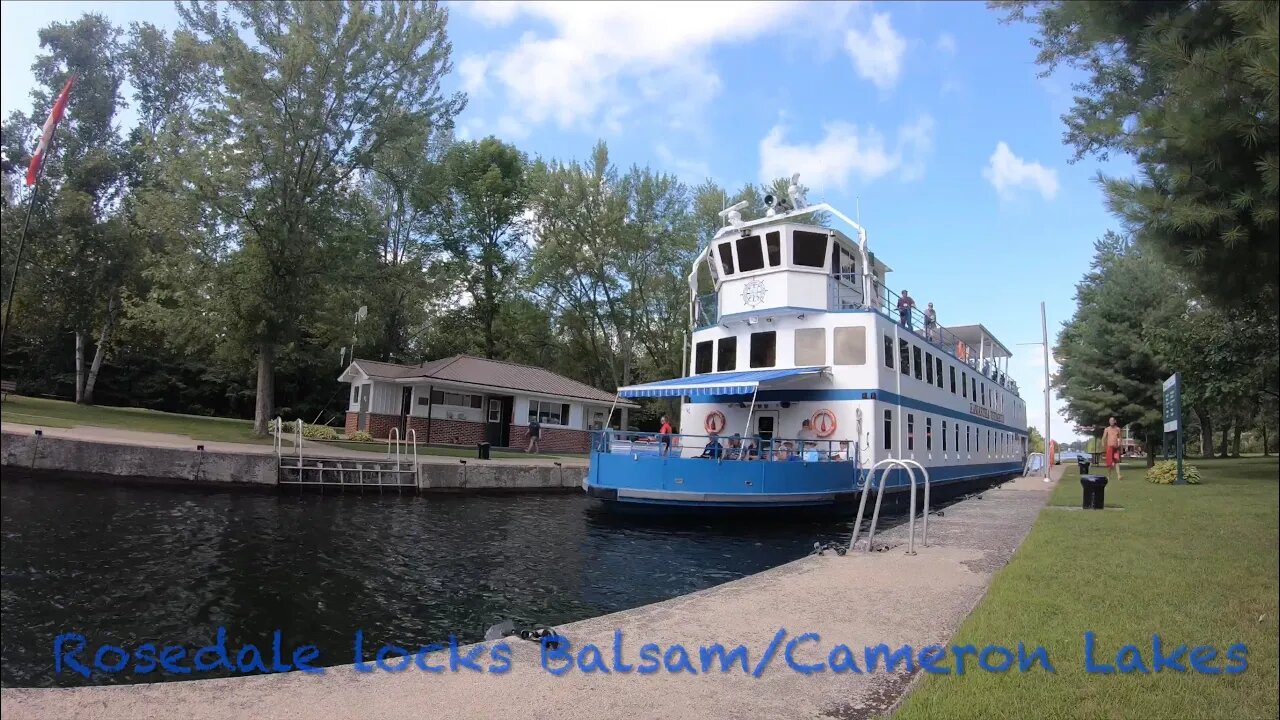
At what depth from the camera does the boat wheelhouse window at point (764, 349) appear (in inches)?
718

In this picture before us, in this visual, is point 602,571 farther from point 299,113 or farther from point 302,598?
point 299,113

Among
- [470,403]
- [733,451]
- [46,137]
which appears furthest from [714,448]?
[470,403]

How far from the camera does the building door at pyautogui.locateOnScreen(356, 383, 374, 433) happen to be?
1208 inches

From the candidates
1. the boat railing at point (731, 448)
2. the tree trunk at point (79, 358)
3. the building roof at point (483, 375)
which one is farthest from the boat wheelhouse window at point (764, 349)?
the tree trunk at point (79, 358)

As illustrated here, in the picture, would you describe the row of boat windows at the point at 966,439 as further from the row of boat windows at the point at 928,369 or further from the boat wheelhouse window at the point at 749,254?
the boat wheelhouse window at the point at 749,254

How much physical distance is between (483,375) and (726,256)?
54.5ft

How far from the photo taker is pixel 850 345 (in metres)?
17.4

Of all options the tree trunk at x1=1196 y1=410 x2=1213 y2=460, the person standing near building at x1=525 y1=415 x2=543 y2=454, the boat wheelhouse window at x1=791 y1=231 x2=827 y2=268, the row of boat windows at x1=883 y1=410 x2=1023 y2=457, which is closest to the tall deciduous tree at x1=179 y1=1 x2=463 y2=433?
the person standing near building at x1=525 y1=415 x2=543 y2=454

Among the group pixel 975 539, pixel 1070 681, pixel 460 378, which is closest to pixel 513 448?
pixel 460 378

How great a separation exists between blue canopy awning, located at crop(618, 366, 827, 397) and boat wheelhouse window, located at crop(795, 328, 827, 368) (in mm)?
454

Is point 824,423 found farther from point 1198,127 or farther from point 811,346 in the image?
point 1198,127

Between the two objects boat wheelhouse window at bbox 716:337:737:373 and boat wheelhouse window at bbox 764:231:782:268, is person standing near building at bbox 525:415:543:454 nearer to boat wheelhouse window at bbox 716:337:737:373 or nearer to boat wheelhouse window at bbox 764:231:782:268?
boat wheelhouse window at bbox 716:337:737:373

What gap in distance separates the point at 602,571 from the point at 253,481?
10844 millimetres

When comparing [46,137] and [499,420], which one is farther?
[499,420]
